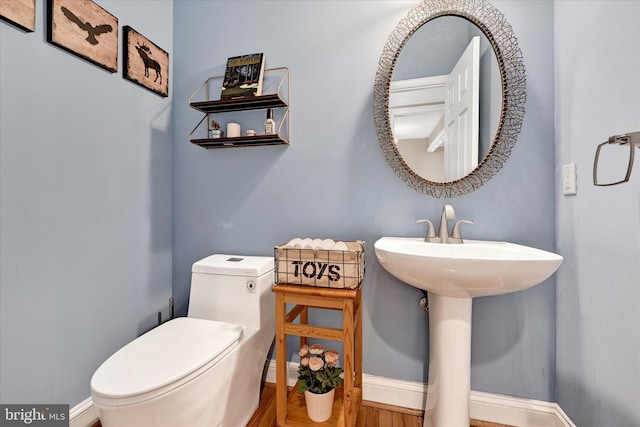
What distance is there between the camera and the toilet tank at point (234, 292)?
1290 mm

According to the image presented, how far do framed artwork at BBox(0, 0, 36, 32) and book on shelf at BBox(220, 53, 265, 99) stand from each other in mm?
709

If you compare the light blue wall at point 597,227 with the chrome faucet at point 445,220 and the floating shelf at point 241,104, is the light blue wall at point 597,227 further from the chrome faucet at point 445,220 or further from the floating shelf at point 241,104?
the floating shelf at point 241,104

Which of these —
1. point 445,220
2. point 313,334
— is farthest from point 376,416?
point 445,220

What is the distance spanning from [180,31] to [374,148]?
138 centimetres

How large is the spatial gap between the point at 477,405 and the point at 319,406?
0.74 metres

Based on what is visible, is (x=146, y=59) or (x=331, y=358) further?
(x=146, y=59)

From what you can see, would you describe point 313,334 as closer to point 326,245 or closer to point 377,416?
point 326,245

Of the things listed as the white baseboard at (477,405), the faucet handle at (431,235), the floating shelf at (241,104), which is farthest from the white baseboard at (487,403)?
the floating shelf at (241,104)

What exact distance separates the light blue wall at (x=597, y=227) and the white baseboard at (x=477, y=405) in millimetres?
114

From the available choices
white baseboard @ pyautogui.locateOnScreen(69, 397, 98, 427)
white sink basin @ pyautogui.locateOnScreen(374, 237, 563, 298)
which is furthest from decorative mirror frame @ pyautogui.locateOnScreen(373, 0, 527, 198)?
white baseboard @ pyautogui.locateOnScreen(69, 397, 98, 427)

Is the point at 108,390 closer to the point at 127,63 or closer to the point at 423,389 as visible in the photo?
the point at 423,389

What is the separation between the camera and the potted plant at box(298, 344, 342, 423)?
1121 mm

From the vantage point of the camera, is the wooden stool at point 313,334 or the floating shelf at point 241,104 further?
the floating shelf at point 241,104

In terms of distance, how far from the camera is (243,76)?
1.48 metres
